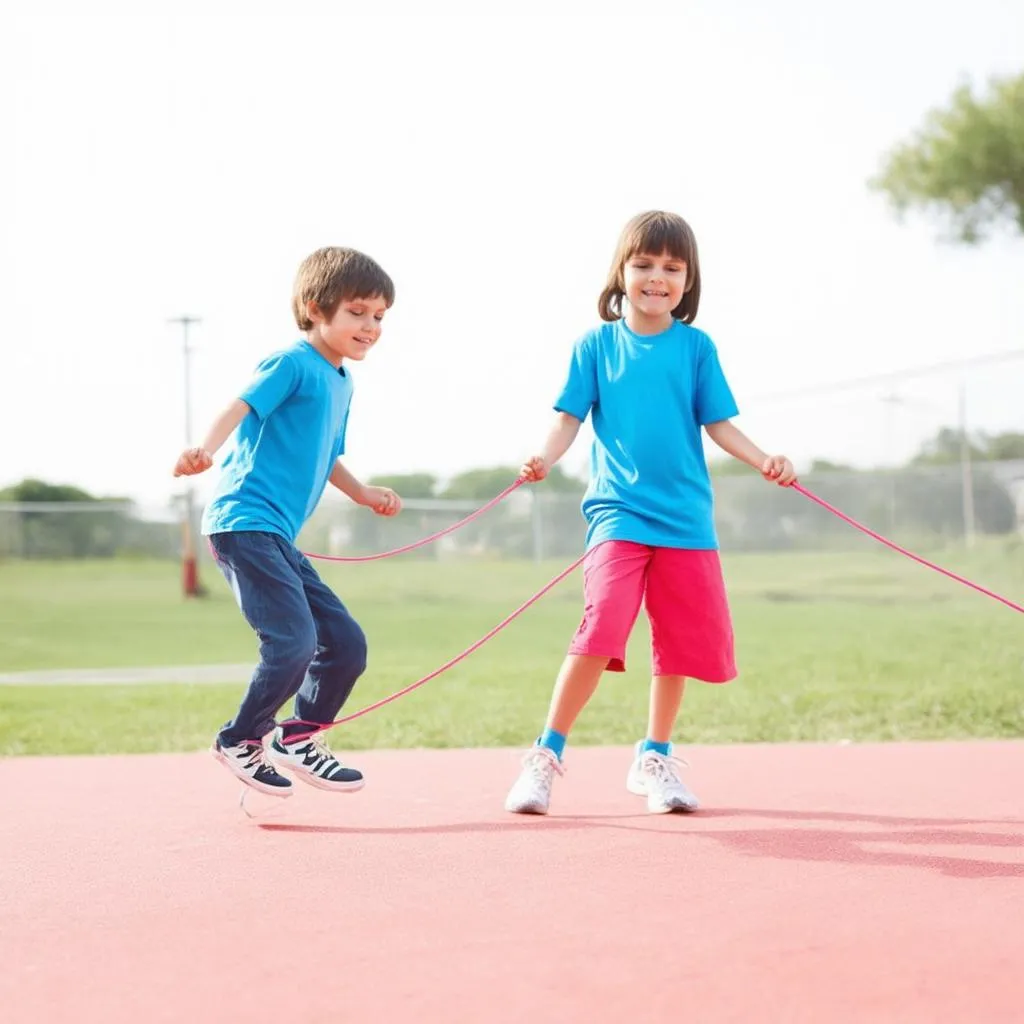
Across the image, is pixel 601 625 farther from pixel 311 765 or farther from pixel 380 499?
pixel 311 765

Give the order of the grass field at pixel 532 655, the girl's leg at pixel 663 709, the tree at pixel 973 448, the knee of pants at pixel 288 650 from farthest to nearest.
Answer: the tree at pixel 973 448 → the grass field at pixel 532 655 → the girl's leg at pixel 663 709 → the knee of pants at pixel 288 650

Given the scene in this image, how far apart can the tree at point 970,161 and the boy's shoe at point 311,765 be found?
20.1 meters

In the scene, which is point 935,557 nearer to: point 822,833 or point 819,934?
point 822,833

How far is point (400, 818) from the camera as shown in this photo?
13.0 feet

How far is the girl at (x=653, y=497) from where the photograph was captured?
4.04 meters

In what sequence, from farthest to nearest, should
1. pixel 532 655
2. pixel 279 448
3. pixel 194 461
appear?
pixel 532 655 → pixel 279 448 → pixel 194 461

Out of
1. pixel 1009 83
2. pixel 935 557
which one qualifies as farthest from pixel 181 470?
pixel 1009 83

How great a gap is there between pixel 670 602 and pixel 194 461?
4.65ft

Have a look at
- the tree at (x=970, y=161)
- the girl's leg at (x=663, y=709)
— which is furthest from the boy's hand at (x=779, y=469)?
the tree at (x=970, y=161)

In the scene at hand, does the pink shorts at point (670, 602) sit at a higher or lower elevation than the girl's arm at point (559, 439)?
lower

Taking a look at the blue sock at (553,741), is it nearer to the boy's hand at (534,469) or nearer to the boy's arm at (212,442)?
the boy's hand at (534,469)

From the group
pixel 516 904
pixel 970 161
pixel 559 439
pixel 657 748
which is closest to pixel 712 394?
pixel 559 439

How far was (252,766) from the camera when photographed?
3.89 m

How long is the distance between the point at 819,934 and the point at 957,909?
370 mm
